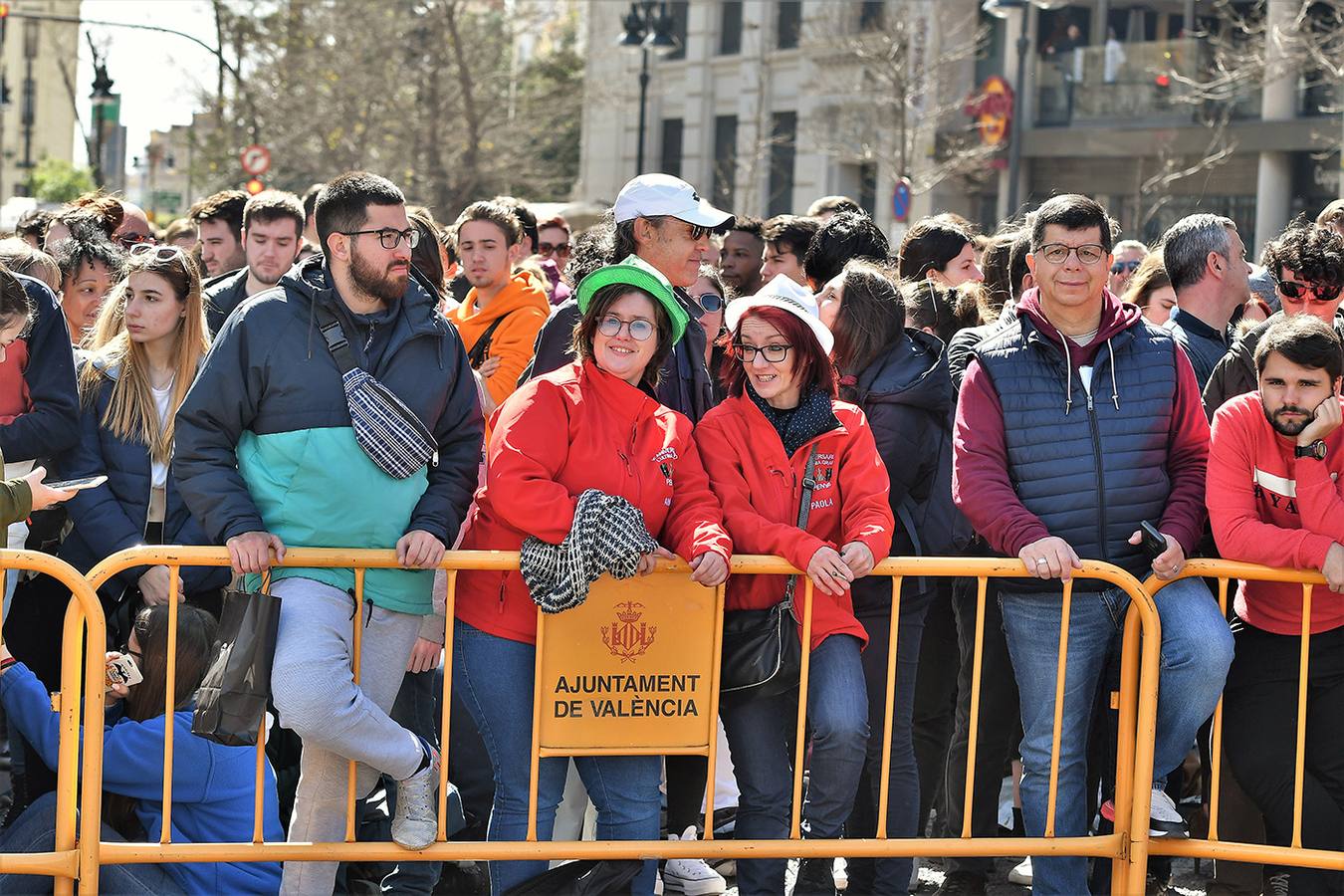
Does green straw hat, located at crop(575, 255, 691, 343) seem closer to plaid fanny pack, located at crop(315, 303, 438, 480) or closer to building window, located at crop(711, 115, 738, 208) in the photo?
plaid fanny pack, located at crop(315, 303, 438, 480)

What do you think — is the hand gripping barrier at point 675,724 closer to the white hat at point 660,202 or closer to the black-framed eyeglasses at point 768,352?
the black-framed eyeglasses at point 768,352

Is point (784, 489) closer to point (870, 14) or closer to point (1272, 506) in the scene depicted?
point (1272, 506)

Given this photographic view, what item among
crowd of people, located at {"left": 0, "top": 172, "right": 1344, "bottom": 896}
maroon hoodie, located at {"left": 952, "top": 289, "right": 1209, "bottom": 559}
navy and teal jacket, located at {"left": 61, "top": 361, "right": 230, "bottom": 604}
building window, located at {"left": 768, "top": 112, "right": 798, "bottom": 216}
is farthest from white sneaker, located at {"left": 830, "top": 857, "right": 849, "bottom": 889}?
building window, located at {"left": 768, "top": 112, "right": 798, "bottom": 216}

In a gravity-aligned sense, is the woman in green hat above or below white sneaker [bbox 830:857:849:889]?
above

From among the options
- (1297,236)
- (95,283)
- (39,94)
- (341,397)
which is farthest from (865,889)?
(39,94)

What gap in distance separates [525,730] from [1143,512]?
211cm

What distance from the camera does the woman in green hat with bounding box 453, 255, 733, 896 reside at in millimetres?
4695

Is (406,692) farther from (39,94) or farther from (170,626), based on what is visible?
(39,94)

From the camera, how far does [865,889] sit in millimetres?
5348

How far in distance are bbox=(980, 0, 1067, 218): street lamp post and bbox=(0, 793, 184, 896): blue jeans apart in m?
19.0

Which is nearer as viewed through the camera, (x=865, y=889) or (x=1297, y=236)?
(x=865, y=889)

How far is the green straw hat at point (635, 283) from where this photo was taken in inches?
192

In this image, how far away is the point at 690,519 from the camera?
4793 mm

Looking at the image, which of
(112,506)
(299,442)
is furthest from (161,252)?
(299,442)
